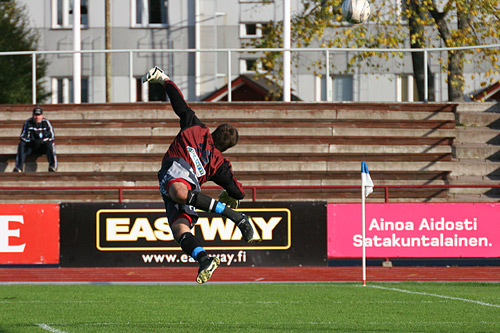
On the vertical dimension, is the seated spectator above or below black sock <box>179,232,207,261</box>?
above

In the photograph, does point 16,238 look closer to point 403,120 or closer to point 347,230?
point 347,230

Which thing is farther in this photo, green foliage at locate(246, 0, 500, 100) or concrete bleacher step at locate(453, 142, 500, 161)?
green foliage at locate(246, 0, 500, 100)

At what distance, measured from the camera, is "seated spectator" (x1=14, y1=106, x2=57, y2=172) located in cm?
1938

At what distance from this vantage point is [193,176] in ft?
27.6

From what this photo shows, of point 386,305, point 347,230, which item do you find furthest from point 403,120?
point 386,305

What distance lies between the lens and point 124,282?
14.6 meters

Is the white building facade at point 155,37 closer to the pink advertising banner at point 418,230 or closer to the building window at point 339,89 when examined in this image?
the building window at point 339,89

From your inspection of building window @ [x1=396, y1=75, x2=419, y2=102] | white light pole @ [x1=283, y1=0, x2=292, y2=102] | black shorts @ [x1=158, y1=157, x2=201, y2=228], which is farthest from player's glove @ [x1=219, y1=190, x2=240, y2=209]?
building window @ [x1=396, y1=75, x2=419, y2=102]

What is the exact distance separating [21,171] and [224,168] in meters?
12.0

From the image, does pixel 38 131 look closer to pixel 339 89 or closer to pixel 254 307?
pixel 254 307

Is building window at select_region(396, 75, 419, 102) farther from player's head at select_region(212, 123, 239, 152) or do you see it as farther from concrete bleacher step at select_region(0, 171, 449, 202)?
player's head at select_region(212, 123, 239, 152)

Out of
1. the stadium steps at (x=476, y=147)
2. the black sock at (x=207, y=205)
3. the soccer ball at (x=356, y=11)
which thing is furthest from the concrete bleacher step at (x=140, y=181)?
the black sock at (x=207, y=205)

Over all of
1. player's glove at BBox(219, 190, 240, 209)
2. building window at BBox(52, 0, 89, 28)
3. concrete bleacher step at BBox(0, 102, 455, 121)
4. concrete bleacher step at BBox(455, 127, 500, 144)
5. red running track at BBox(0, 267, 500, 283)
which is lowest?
red running track at BBox(0, 267, 500, 283)

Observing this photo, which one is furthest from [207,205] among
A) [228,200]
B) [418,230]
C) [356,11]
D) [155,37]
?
[155,37]
